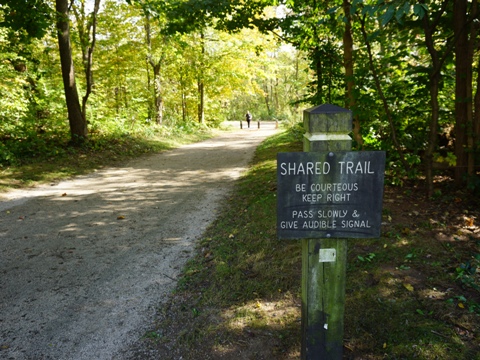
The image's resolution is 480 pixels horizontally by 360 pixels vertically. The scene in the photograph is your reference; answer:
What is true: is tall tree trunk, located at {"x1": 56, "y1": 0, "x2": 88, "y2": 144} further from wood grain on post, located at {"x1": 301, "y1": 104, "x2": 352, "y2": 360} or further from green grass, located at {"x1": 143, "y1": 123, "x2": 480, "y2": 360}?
wood grain on post, located at {"x1": 301, "y1": 104, "x2": 352, "y2": 360}

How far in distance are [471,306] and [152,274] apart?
338cm

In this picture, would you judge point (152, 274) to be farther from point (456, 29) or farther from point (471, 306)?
point (456, 29)

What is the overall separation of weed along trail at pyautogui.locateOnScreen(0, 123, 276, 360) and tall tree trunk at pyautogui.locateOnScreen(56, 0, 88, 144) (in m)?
4.11

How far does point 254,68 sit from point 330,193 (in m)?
22.1

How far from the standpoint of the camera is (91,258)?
15.4 feet

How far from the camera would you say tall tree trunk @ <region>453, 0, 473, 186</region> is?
510 centimetres

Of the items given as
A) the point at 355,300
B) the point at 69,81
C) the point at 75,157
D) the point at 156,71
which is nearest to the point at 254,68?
the point at 156,71

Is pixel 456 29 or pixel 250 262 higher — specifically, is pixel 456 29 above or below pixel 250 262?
above

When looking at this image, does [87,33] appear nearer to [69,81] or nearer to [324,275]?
[69,81]

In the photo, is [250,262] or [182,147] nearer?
[250,262]

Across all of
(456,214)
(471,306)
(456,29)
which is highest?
(456,29)

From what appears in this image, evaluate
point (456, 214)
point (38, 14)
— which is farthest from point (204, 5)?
point (456, 214)

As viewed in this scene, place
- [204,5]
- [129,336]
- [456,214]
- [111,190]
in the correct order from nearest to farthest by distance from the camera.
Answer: [129,336] < [456,214] < [204,5] < [111,190]

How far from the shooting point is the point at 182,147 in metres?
16.9
